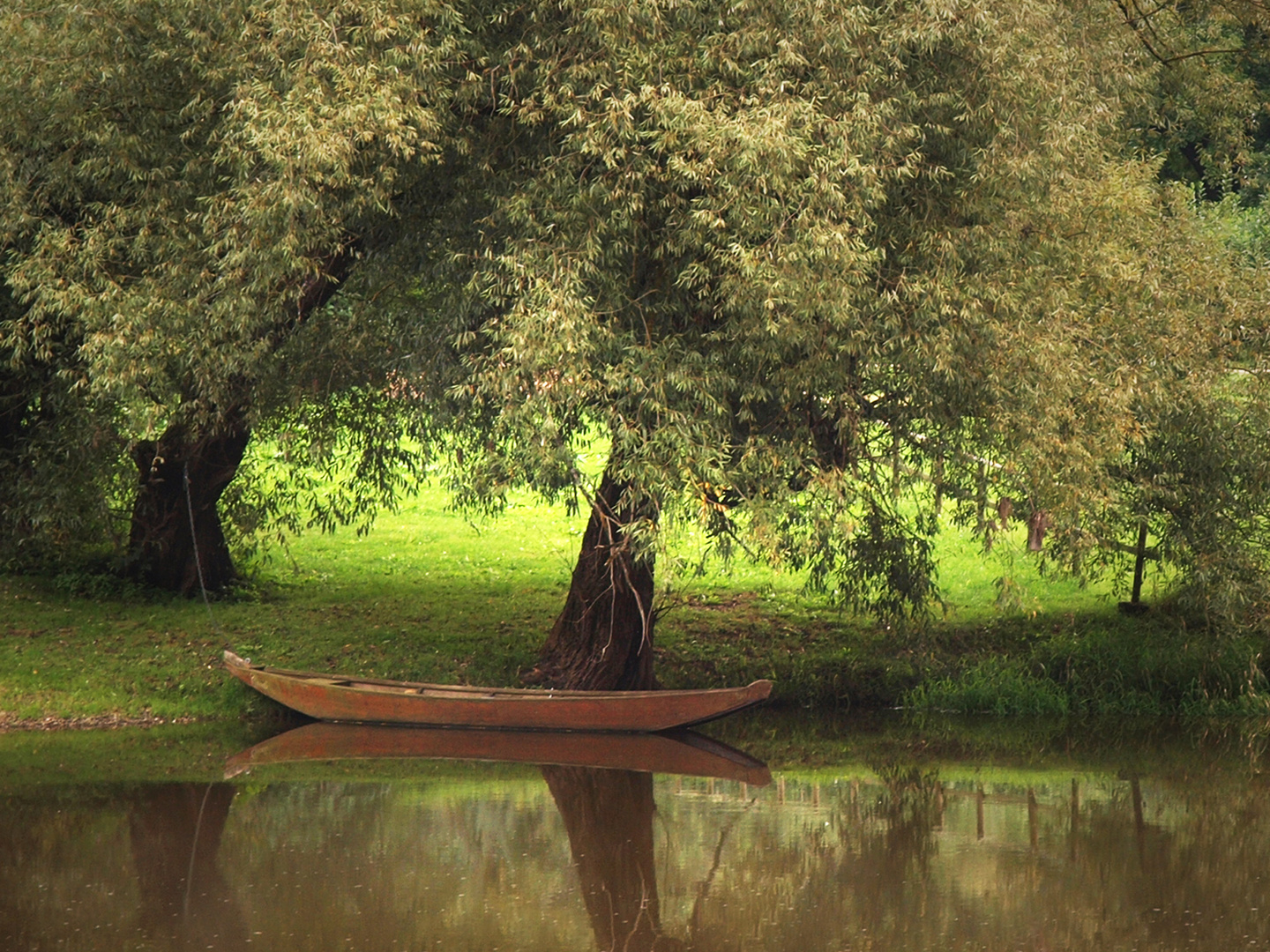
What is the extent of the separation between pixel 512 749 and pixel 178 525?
697 cm

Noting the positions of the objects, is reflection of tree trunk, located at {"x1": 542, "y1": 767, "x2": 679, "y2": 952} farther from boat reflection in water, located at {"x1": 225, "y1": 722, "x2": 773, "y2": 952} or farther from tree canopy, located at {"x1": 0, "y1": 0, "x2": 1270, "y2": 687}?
tree canopy, located at {"x1": 0, "y1": 0, "x2": 1270, "y2": 687}

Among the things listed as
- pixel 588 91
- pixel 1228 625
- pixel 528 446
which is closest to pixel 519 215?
pixel 588 91

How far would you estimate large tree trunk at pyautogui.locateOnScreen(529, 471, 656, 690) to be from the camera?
741 inches

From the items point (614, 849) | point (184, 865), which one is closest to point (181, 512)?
point (184, 865)

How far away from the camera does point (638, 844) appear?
13352mm

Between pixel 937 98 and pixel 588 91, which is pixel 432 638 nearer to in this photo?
pixel 588 91

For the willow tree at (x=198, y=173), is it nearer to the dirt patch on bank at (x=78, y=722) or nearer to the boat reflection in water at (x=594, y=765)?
the dirt patch on bank at (x=78, y=722)

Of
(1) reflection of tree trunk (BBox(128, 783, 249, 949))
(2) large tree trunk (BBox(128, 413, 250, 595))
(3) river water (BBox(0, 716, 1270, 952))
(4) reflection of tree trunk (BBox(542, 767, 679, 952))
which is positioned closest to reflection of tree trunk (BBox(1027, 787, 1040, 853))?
(3) river water (BBox(0, 716, 1270, 952))

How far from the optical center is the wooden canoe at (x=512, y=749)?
16672 mm

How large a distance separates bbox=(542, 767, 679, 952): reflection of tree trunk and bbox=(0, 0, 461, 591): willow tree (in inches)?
215

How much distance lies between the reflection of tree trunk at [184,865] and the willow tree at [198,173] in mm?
3880

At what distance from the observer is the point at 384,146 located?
14547 millimetres

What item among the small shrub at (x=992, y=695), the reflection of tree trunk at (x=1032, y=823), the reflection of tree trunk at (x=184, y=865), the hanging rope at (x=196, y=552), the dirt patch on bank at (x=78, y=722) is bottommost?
the reflection of tree trunk at (x=184, y=865)

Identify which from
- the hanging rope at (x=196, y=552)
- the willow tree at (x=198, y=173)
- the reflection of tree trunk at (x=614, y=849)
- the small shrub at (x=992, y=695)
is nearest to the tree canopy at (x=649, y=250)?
the willow tree at (x=198, y=173)
